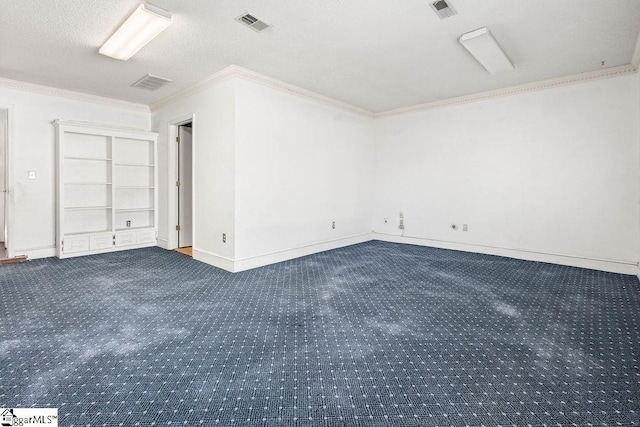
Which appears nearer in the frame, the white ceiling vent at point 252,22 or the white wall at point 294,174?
the white ceiling vent at point 252,22

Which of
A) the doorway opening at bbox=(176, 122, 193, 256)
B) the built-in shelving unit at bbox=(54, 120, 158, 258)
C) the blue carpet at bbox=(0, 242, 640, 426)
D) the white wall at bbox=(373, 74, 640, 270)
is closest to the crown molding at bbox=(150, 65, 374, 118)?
the doorway opening at bbox=(176, 122, 193, 256)

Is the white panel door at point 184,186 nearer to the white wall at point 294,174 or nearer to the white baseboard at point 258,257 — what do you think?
the white baseboard at point 258,257

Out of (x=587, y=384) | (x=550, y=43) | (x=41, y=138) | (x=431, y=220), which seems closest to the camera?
(x=587, y=384)

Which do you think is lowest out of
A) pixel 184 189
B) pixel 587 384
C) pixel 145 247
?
pixel 587 384

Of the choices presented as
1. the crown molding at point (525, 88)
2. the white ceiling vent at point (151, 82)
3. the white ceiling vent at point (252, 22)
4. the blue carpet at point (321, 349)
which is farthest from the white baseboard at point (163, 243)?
the crown molding at point (525, 88)

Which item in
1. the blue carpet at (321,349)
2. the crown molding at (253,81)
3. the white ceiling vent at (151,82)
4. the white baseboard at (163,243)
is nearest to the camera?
the blue carpet at (321,349)

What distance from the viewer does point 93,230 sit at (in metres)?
5.67

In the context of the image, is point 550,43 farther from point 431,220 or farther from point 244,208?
point 244,208

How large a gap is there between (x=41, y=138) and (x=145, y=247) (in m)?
2.30

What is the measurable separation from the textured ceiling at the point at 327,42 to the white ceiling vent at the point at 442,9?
5 centimetres

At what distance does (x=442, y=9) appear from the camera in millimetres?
2926

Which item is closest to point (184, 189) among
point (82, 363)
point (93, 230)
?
point (93, 230)

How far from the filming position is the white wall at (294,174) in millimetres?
4543

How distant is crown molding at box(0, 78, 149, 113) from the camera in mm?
4836
